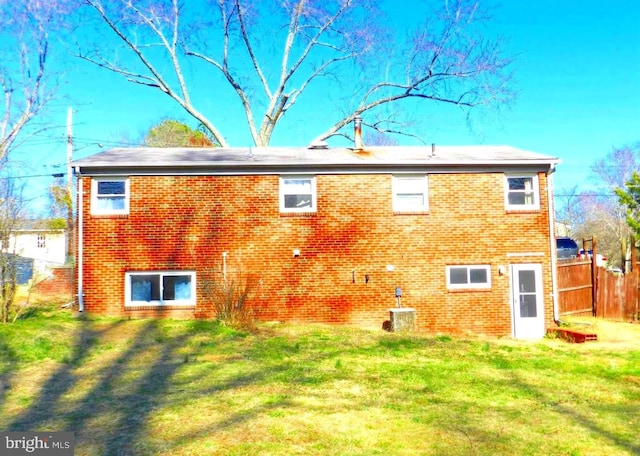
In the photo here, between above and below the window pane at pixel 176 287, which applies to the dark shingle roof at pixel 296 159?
above

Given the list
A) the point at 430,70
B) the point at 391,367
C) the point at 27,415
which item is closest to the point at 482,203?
the point at 391,367

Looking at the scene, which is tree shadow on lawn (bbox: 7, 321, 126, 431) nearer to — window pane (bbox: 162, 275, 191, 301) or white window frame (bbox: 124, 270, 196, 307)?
white window frame (bbox: 124, 270, 196, 307)

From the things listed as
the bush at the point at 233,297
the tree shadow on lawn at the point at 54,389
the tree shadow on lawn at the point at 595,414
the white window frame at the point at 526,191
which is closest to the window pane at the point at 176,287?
the bush at the point at 233,297

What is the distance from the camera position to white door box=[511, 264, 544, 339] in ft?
49.0

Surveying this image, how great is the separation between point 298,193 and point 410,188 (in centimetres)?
328

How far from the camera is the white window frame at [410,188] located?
49.4ft

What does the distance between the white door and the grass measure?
70.4 inches

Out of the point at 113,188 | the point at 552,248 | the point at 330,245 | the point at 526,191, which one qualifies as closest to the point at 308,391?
the point at 330,245

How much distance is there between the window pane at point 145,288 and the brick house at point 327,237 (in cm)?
3

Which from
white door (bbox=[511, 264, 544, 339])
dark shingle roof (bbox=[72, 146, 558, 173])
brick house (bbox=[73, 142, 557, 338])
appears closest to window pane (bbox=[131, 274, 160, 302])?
brick house (bbox=[73, 142, 557, 338])

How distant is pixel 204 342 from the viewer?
11297 millimetres

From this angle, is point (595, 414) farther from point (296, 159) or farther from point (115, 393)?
point (296, 159)

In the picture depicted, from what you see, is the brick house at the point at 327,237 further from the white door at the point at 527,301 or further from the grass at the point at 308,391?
the grass at the point at 308,391

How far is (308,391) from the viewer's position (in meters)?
7.82
